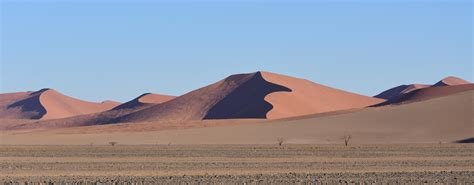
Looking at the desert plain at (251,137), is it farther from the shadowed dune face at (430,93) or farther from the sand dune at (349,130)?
the shadowed dune face at (430,93)

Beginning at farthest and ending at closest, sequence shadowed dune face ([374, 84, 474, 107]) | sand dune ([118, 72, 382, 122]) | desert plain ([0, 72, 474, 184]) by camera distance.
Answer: sand dune ([118, 72, 382, 122]) < shadowed dune face ([374, 84, 474, 107]) < desert plain ([0, 72, 474, 184])

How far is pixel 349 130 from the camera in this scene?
253 feet

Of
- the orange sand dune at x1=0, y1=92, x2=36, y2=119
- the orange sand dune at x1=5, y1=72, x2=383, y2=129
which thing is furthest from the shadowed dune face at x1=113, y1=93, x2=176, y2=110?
the orange sand dune at x1=0, y1=92, x2=36, y2=119

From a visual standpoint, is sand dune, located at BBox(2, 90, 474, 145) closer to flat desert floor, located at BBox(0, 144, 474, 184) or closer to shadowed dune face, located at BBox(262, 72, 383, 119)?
shadowed dune face, located at BBox(262, 72, 383, 119)

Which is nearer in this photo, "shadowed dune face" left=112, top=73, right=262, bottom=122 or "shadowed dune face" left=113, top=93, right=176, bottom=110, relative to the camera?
"shadowed dune face" left=112, top=73, right=262, bottom=122

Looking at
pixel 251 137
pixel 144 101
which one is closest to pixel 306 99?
pixel 144 101

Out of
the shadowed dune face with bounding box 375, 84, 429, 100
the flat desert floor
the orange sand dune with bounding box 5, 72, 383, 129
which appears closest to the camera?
the flat desert floor

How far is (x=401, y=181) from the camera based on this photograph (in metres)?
26.5

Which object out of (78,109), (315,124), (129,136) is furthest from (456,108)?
(78,109)

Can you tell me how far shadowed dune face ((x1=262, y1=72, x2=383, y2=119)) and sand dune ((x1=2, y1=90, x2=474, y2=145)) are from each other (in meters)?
22.6

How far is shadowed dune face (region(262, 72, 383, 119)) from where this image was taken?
111500mm

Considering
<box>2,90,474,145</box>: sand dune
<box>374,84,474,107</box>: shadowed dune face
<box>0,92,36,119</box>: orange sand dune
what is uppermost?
<box>0,92,36,119</box>: orange sand dune

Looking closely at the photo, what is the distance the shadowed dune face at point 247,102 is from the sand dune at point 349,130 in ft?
73.0

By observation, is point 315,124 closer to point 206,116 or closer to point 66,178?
point 206,116
